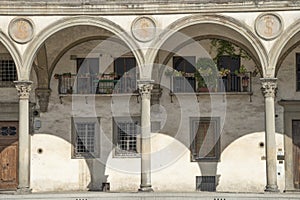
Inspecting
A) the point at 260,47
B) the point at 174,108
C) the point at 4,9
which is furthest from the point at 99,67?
the point at 260,47

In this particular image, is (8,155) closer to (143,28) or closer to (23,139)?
(23,139)

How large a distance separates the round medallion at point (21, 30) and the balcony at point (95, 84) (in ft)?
12.4

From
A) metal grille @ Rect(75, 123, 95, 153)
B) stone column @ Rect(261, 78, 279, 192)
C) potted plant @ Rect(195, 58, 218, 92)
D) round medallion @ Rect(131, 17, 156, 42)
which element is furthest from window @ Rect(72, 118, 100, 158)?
stone column @ Rect(261, 78, 279, 192)

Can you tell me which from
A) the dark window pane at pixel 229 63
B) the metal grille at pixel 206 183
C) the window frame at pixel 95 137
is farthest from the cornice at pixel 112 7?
the metal grille at pixel 206 183

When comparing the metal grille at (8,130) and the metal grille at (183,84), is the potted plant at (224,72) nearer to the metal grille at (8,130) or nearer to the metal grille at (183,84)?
the metal grille at (183,84)

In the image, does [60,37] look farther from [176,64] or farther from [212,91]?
[212,91]

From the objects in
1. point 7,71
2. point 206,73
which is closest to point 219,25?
point 206,73

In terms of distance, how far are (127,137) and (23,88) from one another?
561cm

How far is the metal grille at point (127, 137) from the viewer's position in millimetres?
25422

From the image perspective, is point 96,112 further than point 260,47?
Yes

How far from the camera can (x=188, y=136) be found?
25109mm

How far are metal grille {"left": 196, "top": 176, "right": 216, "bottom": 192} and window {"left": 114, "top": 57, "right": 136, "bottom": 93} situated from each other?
15.2ft

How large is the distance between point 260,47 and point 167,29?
3.33 m

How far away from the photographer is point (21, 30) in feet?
70.9
